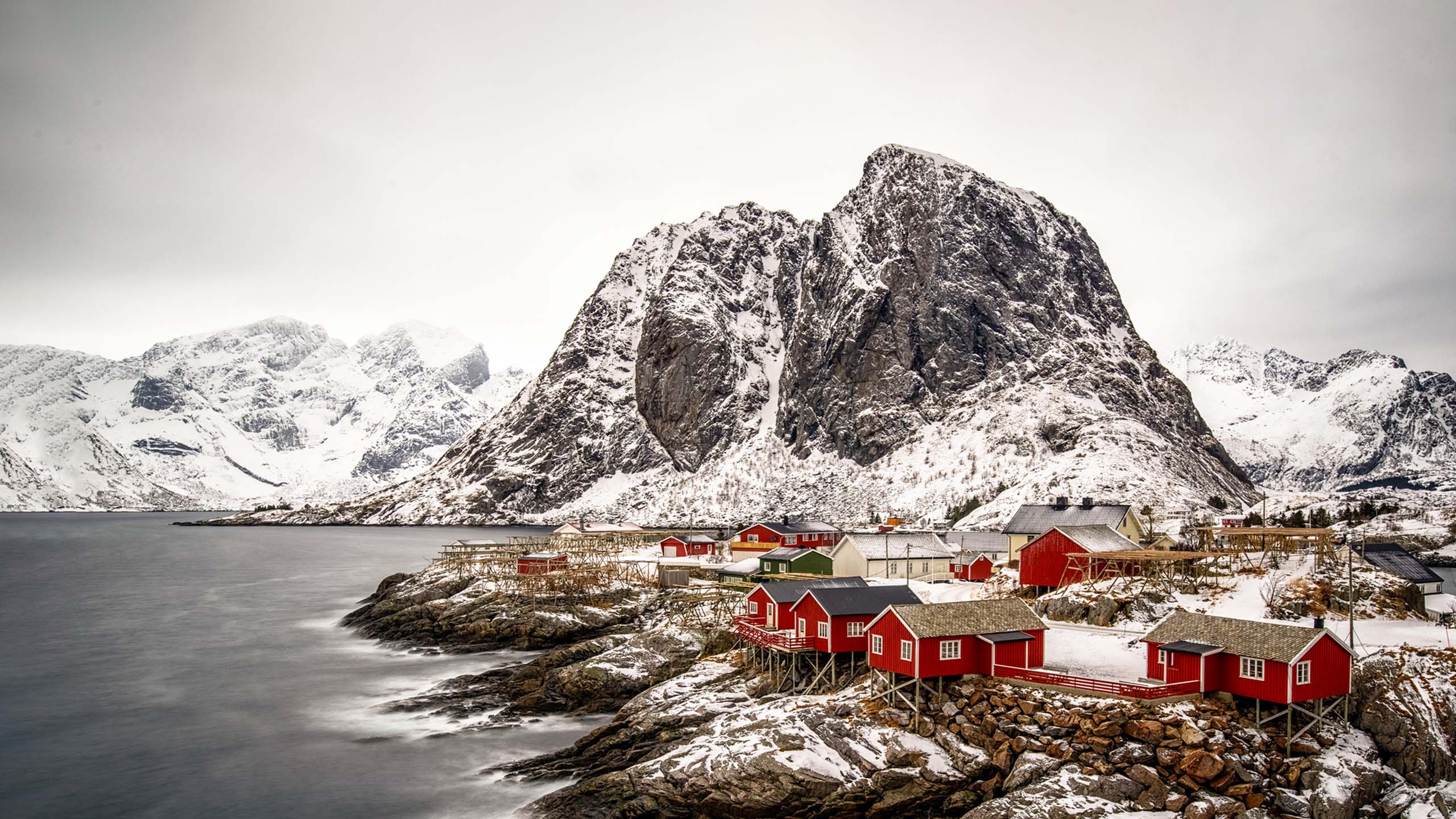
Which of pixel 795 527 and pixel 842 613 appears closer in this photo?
pixel 842 613

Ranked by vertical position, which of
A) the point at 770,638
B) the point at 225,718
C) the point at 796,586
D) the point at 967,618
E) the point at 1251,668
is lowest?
the point at 225,718

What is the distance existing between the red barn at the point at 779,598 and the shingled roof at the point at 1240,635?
1612 centimetres

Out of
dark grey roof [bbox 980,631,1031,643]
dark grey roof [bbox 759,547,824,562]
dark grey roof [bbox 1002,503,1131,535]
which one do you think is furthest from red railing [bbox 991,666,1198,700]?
dark grey roof [bbox 759,547,824,562]

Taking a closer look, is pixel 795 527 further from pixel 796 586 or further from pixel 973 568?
pixel 796 586

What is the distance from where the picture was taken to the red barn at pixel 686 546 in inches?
4114

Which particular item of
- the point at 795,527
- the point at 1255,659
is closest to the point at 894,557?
the point at 795,527

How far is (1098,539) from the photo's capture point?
58562mm

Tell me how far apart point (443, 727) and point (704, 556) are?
5846cm

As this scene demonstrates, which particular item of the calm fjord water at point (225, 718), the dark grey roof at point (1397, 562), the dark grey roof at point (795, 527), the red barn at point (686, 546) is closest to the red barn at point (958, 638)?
the calm fjord water at point (225, 718)

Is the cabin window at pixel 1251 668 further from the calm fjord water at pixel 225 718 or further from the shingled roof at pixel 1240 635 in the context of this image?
the calm fjord water at pixel 225 718

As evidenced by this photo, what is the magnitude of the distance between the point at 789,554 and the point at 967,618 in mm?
39781

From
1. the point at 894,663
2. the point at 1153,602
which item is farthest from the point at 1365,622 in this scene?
the point at 894,663

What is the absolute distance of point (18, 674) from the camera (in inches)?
2581

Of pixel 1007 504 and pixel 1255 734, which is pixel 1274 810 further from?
pixel 1007 504
